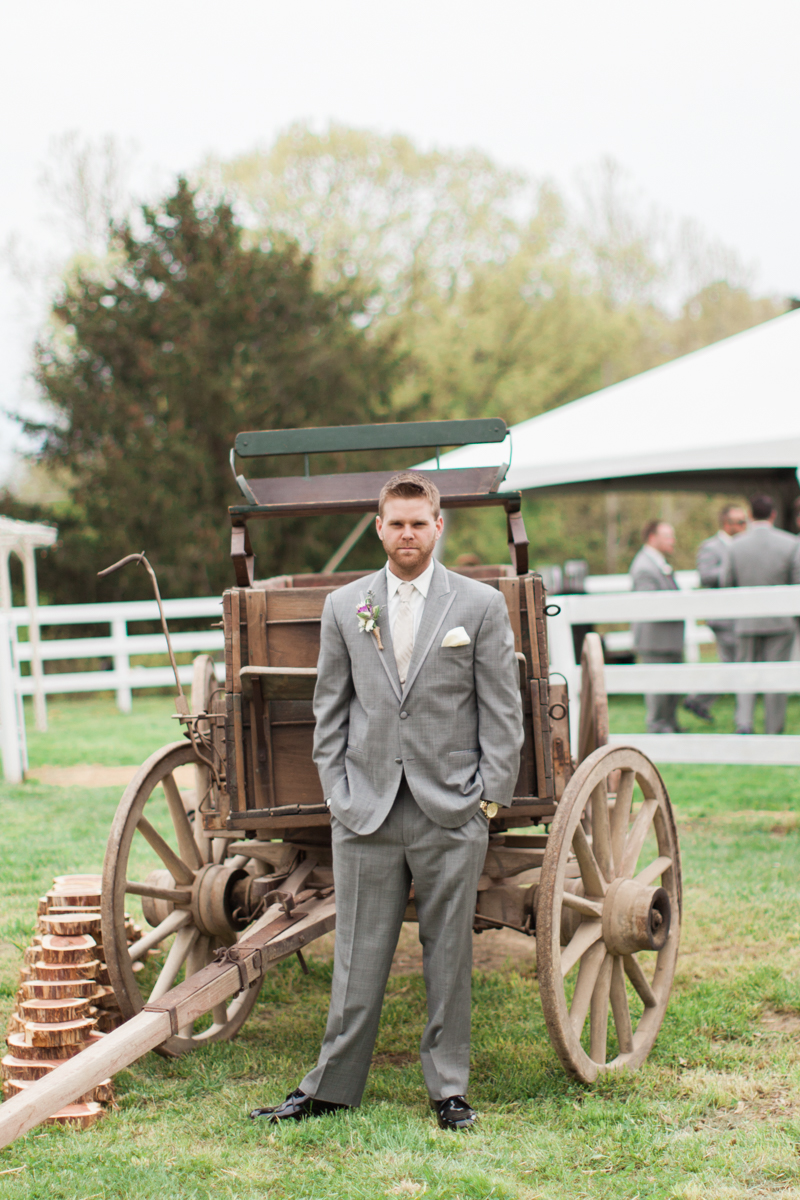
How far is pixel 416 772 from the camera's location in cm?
318

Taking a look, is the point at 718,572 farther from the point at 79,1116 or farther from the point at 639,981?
the point at 79,1116

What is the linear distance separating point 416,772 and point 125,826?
1.17 m

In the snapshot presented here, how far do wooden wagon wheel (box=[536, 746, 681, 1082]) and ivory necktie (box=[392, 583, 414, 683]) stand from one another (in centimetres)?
66

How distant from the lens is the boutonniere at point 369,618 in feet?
10.6

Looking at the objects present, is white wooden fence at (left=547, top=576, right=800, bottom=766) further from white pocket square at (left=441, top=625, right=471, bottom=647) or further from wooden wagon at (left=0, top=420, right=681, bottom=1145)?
white pocket square at (left=441, top=625, right=471, bottom=647)

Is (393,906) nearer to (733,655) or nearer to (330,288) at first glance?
(733,655)

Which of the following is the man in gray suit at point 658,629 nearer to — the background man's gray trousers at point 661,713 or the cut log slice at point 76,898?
the background man's gray trousers at point 661,713

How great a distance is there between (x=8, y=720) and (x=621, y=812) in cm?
616

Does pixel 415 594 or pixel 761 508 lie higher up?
pixel 761 508

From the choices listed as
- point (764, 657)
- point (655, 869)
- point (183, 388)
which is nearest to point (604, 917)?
point (655, 869)

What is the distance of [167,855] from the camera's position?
408cm

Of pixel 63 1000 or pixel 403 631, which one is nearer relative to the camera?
pixel 403 631

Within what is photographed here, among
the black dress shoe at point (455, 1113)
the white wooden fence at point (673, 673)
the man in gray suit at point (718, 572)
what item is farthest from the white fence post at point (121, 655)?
the black dress shoe at point (455, 1113)

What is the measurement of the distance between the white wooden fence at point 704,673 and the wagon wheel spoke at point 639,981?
3.67 metres
